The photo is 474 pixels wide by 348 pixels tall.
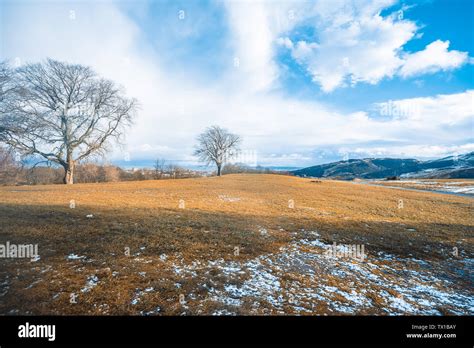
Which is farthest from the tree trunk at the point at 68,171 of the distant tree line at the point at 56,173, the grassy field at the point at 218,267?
the grassy field at the point at 218,267

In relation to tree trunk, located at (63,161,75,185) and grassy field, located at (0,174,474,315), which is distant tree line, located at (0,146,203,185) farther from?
grassy field, located at (0,174,474,315)

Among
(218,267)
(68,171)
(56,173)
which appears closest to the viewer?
(218,267)

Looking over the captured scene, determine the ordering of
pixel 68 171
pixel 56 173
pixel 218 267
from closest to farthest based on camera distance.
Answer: pixel 218 267, pixel 68 171, pixel 56 173

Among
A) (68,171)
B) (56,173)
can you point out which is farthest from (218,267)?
(56,173)

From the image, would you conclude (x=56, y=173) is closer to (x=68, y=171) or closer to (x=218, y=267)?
(x=68, y=171)

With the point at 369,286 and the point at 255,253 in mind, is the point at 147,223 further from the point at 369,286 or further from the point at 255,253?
the point at 369,286

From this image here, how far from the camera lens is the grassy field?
12.9ft

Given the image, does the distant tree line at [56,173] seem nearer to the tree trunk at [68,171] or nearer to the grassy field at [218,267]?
the tree trunk at [68,171]

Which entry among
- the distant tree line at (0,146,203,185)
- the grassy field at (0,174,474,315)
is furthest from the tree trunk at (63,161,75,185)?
the grassy field at (0,174,474,315)

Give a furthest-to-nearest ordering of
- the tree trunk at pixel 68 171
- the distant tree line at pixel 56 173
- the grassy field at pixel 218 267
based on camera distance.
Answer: the tree trunk at pixel 68 171 < the distant tree line at pixel 56 173 < the grassy field at pixel 218 267

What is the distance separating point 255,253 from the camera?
662cm

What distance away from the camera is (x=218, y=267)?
5508 mm

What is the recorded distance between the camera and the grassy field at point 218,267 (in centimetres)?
394
